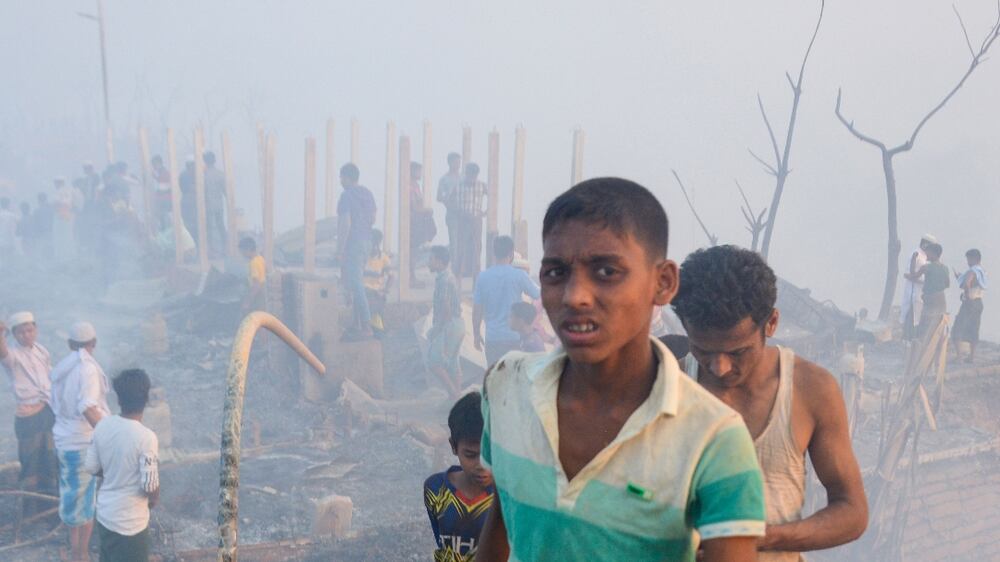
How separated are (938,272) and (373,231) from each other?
301 inches

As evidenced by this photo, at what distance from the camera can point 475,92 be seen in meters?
63.1

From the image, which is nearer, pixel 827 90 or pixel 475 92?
pixel 827 90

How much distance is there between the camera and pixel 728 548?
1.29m

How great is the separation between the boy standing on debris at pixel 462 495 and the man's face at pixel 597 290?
46.4 inches

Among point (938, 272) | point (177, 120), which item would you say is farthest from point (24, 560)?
point (177, 120)

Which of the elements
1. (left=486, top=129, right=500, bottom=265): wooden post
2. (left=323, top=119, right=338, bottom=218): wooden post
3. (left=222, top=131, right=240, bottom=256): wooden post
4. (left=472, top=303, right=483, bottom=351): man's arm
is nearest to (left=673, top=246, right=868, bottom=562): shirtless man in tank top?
Answer: (left=472, top=303, right=483, bottom=351): man's arm

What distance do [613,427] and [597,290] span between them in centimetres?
21

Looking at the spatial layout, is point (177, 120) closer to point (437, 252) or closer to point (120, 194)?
point (120, 194)

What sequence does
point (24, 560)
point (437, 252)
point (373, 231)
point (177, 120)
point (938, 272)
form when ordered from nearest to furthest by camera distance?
1. point (24, 560)
2. point (437, 252)
3. point (938, 272)
4. point (373, 231)
5. point (177, 120)

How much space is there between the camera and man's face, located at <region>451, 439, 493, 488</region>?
8.59 feet

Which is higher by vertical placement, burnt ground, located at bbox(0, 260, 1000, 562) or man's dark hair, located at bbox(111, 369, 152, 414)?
man's dark hair, located at bbox(111, 369, 152, 414)

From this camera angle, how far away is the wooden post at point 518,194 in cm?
1291

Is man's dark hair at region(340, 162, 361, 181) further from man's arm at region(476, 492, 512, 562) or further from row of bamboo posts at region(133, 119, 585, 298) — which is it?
man's arm at region(476, 492, 512, 562)

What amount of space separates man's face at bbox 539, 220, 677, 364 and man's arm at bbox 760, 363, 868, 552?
0.82 meters
